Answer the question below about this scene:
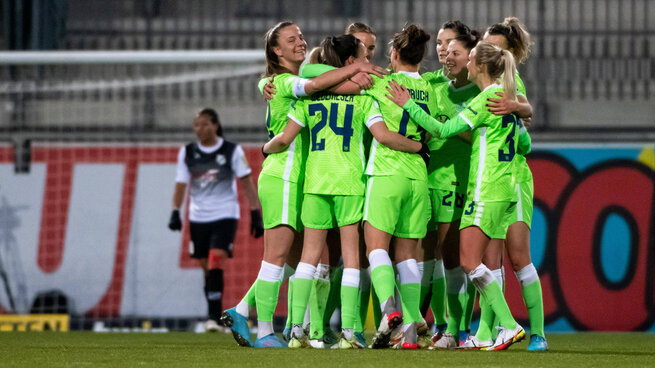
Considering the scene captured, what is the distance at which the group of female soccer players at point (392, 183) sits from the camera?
5.70m

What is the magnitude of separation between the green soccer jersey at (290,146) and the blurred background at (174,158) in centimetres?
359

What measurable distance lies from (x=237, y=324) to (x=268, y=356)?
989mm

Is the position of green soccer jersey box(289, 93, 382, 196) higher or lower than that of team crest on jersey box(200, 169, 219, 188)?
higher

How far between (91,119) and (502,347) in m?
6.20

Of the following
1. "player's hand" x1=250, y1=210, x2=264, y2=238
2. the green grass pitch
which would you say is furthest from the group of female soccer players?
"player's hand" x1=250, y1=210, x2=264, y2=238

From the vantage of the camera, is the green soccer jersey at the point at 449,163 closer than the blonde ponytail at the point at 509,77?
No

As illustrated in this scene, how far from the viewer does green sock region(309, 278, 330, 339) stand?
603cm

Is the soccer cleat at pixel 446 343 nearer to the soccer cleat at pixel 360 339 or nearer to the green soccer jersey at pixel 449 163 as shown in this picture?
the soccer cleat at pixel 360 339

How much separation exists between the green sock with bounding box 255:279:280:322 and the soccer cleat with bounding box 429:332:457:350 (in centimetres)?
93

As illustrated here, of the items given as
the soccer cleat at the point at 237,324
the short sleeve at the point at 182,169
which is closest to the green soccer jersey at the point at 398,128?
the soccer cleat at the point at 237,324

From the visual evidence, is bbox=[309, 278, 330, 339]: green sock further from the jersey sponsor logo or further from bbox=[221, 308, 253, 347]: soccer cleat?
the jersey sponsor logo

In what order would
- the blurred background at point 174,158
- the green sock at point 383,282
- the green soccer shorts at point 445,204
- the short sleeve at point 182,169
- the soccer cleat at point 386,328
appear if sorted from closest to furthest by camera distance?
1. the soccer cleat at point 386,328
2. the green sock at point 383,282
3. the green soccer shorts at point 445,204
4. the short sleeve at point 182,169
5. the blurred background at point 174,158

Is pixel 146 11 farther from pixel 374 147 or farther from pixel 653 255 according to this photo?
pixel 374 147

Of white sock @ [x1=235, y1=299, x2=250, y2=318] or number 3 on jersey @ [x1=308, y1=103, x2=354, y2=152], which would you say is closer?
number 3 on jersey @ [x1=308, y1=103, x2=354, y2=152]
